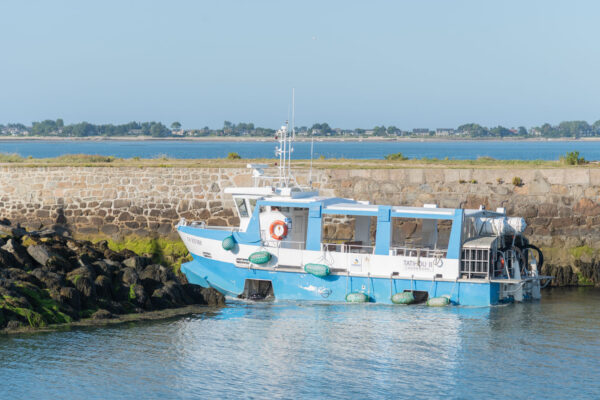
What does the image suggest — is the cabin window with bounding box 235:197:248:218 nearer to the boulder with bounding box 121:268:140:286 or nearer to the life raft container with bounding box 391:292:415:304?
the boulder with bounding box 121:268:140:286

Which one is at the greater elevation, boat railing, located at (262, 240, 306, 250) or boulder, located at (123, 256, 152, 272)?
boat railing, located at (262, 240, 306, 250)

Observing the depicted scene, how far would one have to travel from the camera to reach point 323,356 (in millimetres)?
15812

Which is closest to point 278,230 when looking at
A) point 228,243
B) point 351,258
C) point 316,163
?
point 228,243

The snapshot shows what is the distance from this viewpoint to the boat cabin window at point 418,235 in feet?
69.1

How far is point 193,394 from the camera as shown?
13.8 m

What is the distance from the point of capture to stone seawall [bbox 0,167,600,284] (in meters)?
25.0

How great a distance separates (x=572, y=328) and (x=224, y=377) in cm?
750

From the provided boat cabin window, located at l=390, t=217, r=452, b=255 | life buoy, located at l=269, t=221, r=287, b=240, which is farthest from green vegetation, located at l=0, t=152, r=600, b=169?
life buoy, located at l=269, t=221, r=287, b=240

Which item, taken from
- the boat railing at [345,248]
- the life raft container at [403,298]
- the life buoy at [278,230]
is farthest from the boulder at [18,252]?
the life raft container at [403,298]

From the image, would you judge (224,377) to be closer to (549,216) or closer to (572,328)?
(572,328)

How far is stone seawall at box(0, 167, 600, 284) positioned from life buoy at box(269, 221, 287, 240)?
545 cm

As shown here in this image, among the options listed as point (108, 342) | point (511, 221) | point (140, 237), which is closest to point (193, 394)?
point (108, 342)

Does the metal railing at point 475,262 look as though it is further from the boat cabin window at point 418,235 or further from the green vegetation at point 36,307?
the green vegetation at point 36,307

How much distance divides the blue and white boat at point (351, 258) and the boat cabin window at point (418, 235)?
96 millimetres
